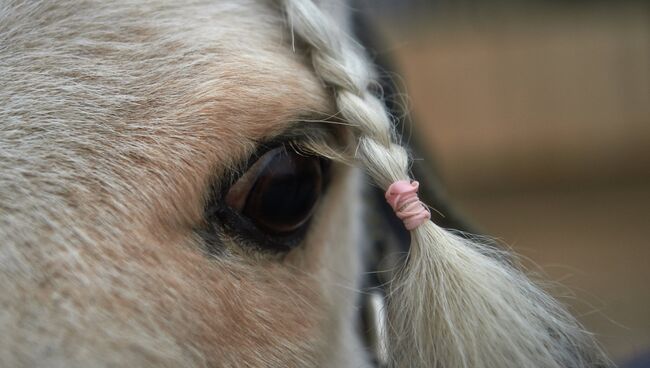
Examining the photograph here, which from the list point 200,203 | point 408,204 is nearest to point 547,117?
point 408,204

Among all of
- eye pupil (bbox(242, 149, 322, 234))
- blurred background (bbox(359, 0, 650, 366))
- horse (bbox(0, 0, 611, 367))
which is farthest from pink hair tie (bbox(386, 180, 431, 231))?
blurred background (bbox(359, 0, 650, 366))

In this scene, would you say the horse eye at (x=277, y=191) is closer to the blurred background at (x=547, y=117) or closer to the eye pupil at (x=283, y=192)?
the eye pupil at (x=283, y=192)

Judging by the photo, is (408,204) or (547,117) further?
(547,117)

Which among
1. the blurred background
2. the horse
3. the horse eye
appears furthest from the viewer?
the blurred background

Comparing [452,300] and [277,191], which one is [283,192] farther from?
[452,300]

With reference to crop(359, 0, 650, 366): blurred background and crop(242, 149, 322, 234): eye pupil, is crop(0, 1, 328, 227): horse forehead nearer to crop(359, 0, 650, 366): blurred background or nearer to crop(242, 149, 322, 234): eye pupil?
crop(242, 149, 322, 234): eye pupil

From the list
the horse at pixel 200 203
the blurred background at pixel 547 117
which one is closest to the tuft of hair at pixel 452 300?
the horse at pixel 200 203

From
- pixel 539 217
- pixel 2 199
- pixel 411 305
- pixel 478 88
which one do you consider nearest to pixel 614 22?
pixel 478 88

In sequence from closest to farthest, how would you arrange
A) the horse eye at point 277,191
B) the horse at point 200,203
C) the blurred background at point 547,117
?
the horse at point 200,203, the horse eye at point 277,191, the blurred background at point 547,117

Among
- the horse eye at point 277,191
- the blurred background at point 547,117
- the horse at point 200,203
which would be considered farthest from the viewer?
the blurred background at point 547,117
